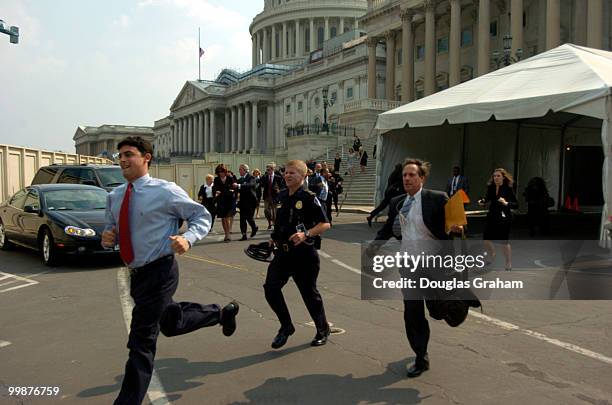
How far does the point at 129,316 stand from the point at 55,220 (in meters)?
4.45

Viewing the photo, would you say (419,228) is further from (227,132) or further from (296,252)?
(227,132)

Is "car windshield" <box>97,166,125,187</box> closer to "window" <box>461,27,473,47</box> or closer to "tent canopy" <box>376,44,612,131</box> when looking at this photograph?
"tent canopy" <box>376,44,612,131</box>

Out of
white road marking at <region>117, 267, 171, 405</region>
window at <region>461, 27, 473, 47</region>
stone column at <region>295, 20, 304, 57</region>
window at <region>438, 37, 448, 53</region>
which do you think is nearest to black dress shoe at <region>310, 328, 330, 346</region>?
white road marking at <region>117, 267, 171, 405</region>

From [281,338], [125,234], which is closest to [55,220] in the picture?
[281,338]

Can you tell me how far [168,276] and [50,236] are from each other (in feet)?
24.0

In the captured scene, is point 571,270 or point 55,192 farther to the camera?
point 55,192

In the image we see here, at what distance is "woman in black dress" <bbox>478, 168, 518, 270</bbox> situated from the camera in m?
9.20

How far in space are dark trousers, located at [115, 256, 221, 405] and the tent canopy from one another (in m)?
10.2

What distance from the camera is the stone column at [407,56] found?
1992 inches

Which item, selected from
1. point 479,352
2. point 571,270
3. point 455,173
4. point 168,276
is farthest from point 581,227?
point 168,276

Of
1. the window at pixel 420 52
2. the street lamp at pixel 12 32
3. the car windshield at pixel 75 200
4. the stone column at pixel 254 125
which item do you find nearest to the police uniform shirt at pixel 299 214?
the car windshield at pixel 75 200

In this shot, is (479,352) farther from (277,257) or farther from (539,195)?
(539,195)

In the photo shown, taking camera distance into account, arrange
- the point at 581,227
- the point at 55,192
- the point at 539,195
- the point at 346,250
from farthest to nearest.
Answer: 1. the point at 581,227
2. the point at 539,195
3. the point at 346,250
4. the point at 55,192

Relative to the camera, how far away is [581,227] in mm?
16750
